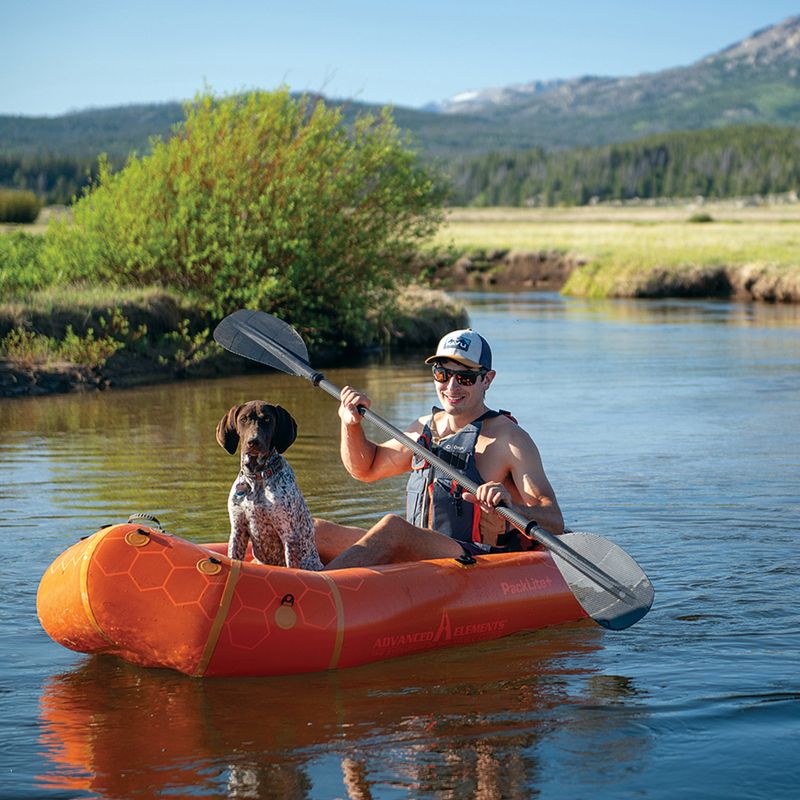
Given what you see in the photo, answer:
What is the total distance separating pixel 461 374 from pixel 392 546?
0.91 metres

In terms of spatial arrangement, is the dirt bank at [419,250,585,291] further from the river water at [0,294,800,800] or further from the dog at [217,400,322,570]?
the dog at [217,400,322,570]

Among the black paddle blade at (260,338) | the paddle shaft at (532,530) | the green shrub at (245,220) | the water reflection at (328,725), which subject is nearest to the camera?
the water reflection at (328,725)

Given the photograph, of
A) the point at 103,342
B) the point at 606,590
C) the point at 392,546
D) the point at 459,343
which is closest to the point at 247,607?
the point at 392,546

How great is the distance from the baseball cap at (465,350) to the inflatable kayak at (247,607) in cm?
97

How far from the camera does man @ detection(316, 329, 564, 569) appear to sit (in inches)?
266

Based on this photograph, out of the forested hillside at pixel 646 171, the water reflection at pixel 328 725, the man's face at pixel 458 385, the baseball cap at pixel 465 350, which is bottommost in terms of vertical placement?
the water reflection at pixel 328 725

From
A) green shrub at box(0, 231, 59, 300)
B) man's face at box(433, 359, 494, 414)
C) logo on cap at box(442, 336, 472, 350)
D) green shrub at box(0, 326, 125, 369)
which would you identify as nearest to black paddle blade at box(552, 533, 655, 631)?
man's face at box(433, 359, 494, 414)

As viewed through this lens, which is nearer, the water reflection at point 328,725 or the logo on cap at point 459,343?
the water reflection at point 328,725

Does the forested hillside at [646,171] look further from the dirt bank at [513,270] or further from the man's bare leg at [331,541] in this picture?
the man's bare leg at [331,541]

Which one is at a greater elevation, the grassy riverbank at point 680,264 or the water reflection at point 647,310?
the grassy riverbank at point 680,264

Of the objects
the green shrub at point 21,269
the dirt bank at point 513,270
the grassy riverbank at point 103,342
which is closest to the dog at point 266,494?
the grassy riverbank at point 103,342

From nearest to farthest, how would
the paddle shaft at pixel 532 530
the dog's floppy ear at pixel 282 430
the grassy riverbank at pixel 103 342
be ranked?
the dog's floppy ear at pixel 282 430, the paddle shaft at pixel 532 530, the grassy riverbank at pixel 103 342

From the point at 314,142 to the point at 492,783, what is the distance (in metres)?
16.7

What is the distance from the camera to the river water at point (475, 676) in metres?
5.34
